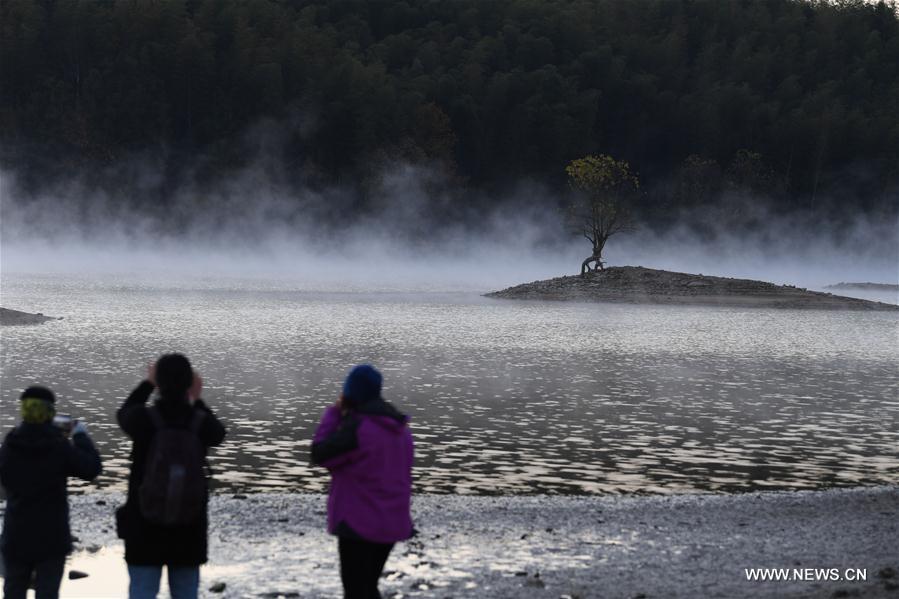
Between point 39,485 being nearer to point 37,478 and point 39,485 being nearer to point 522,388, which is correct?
point 37,478

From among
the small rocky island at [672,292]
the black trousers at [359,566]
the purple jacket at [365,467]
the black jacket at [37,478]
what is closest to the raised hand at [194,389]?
the purple jacket at [365,467]

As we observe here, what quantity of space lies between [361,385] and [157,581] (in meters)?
1.70

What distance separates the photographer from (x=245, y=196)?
537 feet

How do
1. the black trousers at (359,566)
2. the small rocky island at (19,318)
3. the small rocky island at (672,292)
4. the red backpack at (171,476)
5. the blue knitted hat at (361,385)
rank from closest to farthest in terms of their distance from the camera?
the red backpack at (171,476) → the blue knitted hat at (361,385) → the black trousers at (359,566) → the small rocky island at (19,318) → the small rocky island at (672,292)

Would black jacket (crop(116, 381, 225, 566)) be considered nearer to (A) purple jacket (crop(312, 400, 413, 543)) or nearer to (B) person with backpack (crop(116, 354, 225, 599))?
(B) person with backpack (crop(116, 354, 225, 599))

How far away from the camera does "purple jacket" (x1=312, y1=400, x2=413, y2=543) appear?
8.27 metres

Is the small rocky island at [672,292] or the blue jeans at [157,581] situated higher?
the small rocky island at [672,292]

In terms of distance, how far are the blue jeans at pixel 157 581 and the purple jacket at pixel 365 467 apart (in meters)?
0.90

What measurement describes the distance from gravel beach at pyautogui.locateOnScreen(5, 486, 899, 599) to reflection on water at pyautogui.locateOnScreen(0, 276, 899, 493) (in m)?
1.62

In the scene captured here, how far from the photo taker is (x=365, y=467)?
8.34 m

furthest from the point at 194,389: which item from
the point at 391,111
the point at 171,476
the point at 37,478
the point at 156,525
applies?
the point at 391,111

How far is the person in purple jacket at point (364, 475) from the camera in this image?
827 cm

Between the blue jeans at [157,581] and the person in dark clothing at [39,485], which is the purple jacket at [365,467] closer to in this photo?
the blue jeans at [157,581]

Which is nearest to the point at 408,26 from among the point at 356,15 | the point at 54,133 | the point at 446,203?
the point at 356,15
